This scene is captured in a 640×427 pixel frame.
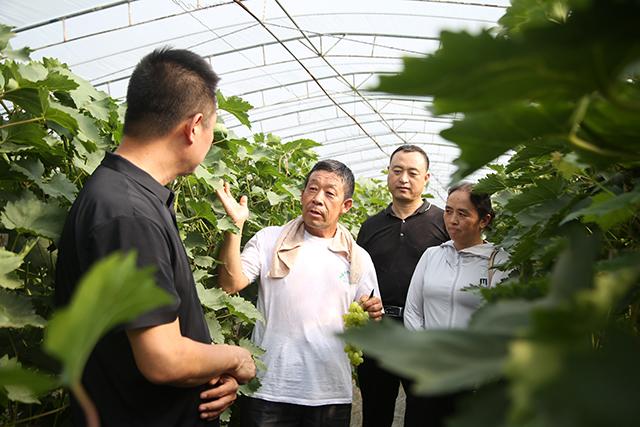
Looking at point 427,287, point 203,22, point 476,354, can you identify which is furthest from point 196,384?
point 203,22

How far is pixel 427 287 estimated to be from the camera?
308 cm

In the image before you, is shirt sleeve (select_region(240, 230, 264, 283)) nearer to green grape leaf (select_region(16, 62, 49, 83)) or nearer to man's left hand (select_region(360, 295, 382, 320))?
man's left hand (select_region(360, 295, 382, 320))

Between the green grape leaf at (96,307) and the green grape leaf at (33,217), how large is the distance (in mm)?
1242

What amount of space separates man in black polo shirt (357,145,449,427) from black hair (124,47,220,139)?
221 cm

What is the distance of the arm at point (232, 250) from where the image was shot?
247 cm

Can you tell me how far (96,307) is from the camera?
36 cm

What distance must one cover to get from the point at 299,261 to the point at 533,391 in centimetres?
249

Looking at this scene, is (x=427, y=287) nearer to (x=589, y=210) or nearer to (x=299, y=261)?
(x=299, y=261)

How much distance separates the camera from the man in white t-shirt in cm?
263

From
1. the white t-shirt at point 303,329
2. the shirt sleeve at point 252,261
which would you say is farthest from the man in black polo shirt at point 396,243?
the shirt sleeve at point 252,261

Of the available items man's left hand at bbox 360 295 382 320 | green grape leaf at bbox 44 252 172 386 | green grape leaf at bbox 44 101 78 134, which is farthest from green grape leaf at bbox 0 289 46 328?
man's left hand at bbox 360 295 382 320

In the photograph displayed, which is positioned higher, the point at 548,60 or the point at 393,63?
the point at 393,63

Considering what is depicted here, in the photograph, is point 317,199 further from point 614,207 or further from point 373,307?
point 614,207

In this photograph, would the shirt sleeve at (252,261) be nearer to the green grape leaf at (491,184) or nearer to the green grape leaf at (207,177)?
the green grape leaf at (207,177)
